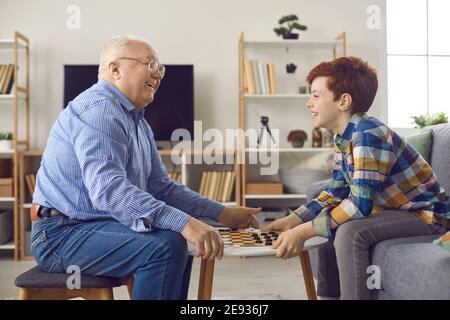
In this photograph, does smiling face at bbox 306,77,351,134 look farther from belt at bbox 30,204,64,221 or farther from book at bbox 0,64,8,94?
book at bbox 0,64,8,94

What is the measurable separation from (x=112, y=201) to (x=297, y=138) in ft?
9.40

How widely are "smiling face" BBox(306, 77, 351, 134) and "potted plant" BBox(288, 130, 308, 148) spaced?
2.22 metres

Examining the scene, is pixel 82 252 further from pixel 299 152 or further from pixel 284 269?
pixel 299 152

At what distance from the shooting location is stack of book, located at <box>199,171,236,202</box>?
3.99 m

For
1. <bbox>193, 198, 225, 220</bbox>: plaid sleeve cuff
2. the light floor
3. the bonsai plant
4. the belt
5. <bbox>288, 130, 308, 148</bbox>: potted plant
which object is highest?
the bonsai plant

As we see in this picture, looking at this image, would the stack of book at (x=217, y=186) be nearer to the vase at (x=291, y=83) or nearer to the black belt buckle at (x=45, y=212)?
the vase at (x=291, y=83)

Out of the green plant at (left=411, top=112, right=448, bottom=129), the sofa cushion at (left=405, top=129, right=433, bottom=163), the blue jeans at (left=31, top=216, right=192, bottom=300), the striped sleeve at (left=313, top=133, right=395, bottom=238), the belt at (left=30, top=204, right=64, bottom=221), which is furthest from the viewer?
the green plant at (left=411, top=112, right=448, bottom=129)

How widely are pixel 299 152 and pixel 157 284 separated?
311cm

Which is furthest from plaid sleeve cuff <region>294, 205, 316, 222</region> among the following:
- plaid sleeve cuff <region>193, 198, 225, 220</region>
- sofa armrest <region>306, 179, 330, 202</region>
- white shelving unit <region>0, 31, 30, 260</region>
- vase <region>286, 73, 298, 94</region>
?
white shelving unit <region>0, 31, 30, 260</region>

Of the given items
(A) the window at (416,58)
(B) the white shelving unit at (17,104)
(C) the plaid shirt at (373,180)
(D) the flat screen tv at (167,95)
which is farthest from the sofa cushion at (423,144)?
(B) the white shelving unit at (17,104)

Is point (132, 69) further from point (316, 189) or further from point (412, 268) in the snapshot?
point (316, 189)

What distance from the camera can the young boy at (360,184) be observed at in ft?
5.50

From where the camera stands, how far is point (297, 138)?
412 centimetres
